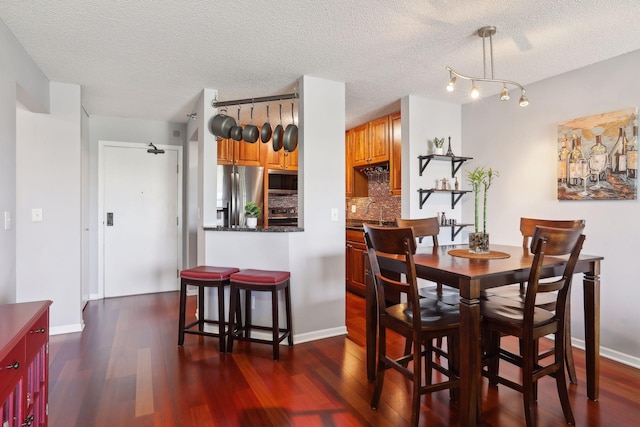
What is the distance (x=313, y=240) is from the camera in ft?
10.3

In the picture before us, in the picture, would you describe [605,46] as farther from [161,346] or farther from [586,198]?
[161,346]

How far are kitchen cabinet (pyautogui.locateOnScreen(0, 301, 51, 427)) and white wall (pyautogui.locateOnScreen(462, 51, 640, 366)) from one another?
367cm

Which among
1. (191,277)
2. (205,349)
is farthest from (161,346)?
(191,277)

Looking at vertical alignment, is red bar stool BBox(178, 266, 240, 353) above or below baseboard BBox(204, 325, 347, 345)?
above

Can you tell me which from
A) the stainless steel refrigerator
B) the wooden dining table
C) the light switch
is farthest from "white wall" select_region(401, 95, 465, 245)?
the light switch

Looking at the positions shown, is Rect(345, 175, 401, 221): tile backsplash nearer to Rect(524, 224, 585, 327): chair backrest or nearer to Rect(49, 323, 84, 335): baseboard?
Rect(524, 224, 585, 327): chair backrest

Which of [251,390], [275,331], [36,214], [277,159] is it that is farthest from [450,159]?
[36,214]

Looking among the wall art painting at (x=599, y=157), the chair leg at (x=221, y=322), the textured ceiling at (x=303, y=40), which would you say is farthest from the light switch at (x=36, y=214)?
the wall art painting at (x=599, y=157)

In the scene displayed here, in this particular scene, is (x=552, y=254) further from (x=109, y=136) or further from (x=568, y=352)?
(x=109, y=136)

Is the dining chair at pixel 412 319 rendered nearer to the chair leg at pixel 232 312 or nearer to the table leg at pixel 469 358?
the table leg at pixel 469 358

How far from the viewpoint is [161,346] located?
2.91 m

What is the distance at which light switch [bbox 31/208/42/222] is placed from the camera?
3104 mm

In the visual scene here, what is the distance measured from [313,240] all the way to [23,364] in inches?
83.2

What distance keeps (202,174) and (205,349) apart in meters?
1.64
